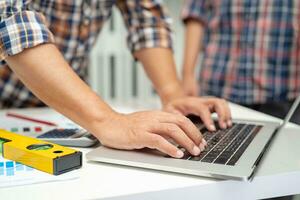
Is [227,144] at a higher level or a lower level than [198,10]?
lower

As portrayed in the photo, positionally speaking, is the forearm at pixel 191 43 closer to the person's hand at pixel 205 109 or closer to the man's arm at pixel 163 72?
the man's arm at pixel 163 72

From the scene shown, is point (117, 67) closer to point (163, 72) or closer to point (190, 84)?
point (190, 84)

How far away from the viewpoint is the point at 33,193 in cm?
55

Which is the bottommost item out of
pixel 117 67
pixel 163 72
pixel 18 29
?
pixel 117 67

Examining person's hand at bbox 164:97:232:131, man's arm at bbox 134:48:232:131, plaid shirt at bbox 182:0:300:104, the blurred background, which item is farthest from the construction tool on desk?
the blurred background

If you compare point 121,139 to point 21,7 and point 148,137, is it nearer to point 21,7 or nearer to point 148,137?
point 148,137

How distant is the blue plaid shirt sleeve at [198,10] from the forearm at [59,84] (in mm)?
1030

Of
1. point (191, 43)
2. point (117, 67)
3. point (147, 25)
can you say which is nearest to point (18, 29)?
point (147, 25)

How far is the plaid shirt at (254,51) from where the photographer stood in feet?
4.84

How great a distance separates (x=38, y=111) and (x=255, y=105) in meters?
0.78

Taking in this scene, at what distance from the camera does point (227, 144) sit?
73 centimetres

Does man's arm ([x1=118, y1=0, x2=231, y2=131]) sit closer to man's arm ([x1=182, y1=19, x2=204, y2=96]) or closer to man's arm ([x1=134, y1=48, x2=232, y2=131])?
man's arm ([x1=134, y1=48, x2=232, y2=131])

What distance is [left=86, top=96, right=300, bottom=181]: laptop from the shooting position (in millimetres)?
599

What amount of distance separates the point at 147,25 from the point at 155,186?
0.64 metres
